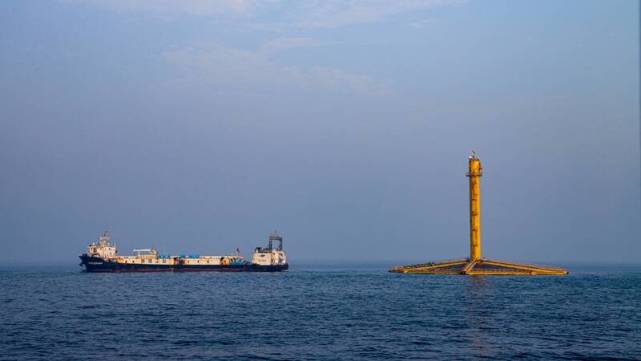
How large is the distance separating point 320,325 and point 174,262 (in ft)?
362

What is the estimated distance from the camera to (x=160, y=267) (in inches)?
6388

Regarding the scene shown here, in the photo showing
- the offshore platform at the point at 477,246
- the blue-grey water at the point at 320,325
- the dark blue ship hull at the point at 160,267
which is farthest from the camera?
the dark blue ship hull at the point at 160,267

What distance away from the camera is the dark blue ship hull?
15675 cm

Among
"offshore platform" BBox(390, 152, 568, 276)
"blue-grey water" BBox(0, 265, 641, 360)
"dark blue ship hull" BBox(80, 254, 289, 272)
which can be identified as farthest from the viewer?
"dark blue ship hull" BBox(80, 254, 289, 272)

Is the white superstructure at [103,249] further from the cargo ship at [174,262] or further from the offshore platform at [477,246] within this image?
the offshore platform at [477,246]

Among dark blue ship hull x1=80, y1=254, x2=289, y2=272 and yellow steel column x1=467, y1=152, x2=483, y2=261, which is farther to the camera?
dark blue ship hull x1=80, y1=254, x2=289, y2=272

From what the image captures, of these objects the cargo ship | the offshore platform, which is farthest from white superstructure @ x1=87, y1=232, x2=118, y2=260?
the offshore platform

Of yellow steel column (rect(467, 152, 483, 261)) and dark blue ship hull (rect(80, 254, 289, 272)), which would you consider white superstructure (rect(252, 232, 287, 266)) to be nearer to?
dark blue ship hull (rect(80, 254, 289, 272))

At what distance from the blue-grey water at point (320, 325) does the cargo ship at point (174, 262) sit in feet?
200

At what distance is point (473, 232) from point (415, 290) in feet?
121

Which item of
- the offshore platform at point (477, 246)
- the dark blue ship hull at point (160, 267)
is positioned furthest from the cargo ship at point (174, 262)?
the offshore platform at point (477, 246)

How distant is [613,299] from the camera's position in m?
90.1

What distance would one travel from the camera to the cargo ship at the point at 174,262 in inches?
6206

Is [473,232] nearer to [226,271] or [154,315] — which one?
[226,271]
